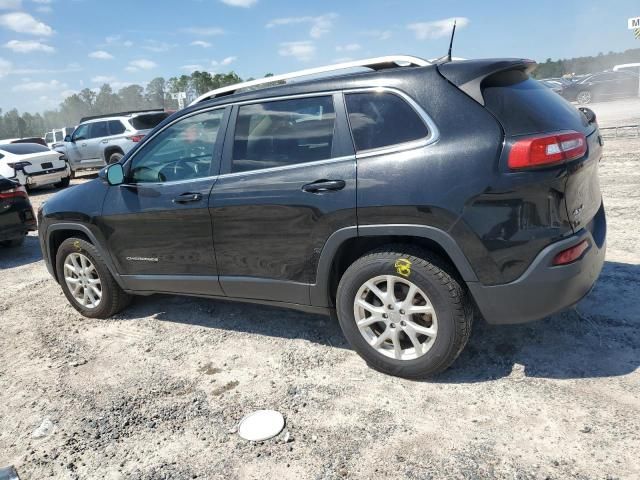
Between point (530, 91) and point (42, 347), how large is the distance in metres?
4.13

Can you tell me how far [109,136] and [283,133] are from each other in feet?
44.5

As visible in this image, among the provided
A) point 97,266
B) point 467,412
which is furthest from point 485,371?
point 97,266

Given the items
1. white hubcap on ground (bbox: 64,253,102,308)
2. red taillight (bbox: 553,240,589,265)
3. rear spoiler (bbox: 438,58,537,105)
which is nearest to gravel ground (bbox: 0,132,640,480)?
white hubcap on ground (bbox: 64,253,102,308)

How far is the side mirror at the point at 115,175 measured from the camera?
4.06 metres

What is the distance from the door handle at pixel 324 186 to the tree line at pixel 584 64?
2318 inches

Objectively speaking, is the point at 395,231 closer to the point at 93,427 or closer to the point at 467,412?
the point at 467,412

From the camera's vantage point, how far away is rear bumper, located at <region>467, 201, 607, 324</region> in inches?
107

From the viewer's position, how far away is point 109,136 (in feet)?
50.3

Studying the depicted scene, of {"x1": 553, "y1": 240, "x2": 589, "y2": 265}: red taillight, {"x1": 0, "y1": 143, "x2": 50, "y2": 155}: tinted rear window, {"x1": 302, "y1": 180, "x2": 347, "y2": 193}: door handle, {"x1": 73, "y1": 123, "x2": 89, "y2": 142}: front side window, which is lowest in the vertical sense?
{"x1": 553, "y1": 240, "x2": 589, "y2": 265}: red taillight

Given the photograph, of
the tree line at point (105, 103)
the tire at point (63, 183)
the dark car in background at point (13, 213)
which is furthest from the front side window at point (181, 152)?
the tree line at point (105, 103)

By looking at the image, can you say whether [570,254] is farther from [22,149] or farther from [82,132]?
[82,132]

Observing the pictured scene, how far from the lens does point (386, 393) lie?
3068mm

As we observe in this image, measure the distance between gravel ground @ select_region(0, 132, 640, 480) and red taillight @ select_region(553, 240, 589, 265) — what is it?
764mm

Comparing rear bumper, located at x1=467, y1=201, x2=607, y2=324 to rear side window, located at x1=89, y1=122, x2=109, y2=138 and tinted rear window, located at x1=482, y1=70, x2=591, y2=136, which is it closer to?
tinted rear window, located at x1=482, y1=70, x2=591, y2=136
